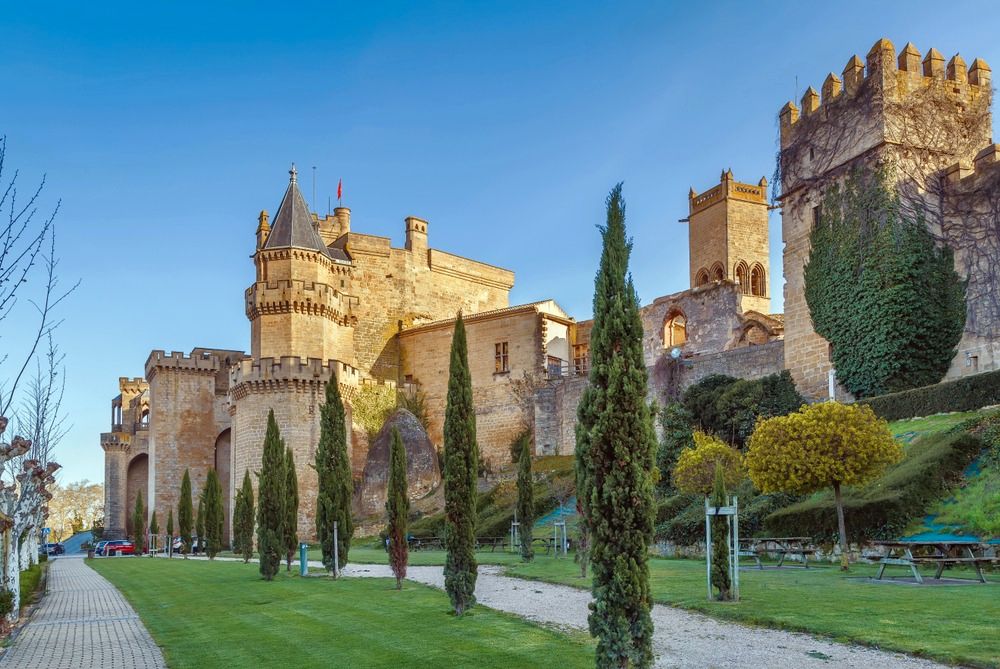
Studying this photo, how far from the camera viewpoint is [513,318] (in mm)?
50594

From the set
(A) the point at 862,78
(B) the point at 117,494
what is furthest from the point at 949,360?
(B) the point at 117,494

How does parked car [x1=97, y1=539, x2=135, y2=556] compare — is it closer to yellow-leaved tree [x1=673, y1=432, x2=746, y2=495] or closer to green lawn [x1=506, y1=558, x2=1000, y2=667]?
yellow-leaved tree [x1=673, y1=432, x2=746, y2=495]

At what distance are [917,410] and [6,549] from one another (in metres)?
22.9

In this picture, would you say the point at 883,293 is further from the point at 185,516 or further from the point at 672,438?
the point at 185,516

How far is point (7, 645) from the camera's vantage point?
47.2 feet

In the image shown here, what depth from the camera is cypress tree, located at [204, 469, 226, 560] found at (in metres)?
37.3

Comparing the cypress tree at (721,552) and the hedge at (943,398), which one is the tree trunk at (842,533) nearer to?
the cypress tree at (721,552)

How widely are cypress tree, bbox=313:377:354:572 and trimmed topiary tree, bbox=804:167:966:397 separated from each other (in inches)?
644

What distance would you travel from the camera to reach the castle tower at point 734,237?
62031 mm

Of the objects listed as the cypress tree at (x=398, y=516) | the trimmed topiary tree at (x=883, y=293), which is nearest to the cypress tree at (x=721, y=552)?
the cypress tree at (x=398, y=516)

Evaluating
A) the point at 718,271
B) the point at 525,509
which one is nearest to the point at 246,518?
the point at 525,509

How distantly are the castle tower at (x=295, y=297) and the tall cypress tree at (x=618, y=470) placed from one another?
3708 centimetres

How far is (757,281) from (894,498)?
44.4 meters

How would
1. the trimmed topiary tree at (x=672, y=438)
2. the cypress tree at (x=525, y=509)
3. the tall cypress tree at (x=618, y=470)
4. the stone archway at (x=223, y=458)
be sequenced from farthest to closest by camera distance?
the stone archway at (x=223, y=458)
the trimmed topiary tree at (x=672, y=438)
the cypress tree at (x=525, y=509)
the tall cypress tree at (x=618, y=470)
